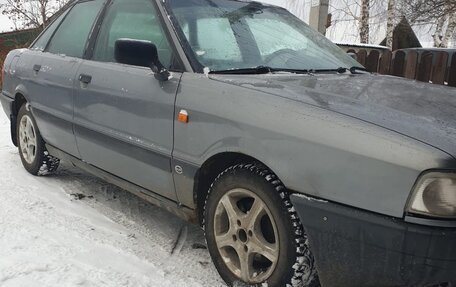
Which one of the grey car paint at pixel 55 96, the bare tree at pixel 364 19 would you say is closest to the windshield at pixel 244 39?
the grey car paint at pixel 55 96

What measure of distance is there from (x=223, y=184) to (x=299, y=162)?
1.79 ft

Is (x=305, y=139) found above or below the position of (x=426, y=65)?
below

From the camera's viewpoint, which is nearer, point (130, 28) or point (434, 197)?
point (434, 197)

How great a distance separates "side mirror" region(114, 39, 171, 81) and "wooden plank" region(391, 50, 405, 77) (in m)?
4.99

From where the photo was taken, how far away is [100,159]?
135 inches

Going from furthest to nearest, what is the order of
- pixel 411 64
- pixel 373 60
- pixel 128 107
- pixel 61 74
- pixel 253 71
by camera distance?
pixel 373 60 < pixel 411 64 < pixel 61 74 < pixel 128 107 < pixel 253 71

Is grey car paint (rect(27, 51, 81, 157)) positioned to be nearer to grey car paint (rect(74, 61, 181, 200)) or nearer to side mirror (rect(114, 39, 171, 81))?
grey car paint (rect(74, 61, 181, 200))

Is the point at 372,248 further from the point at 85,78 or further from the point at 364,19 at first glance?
the point at 364,19

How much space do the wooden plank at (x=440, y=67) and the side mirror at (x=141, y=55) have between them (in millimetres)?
4645

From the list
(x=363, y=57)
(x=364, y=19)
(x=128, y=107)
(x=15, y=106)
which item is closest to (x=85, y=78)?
(x=128, y=107)

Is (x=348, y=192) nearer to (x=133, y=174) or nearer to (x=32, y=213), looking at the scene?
(x=133, y=174)

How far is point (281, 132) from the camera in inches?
84.8

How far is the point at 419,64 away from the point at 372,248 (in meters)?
5.30

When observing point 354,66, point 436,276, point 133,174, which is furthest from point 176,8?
point 436,276
